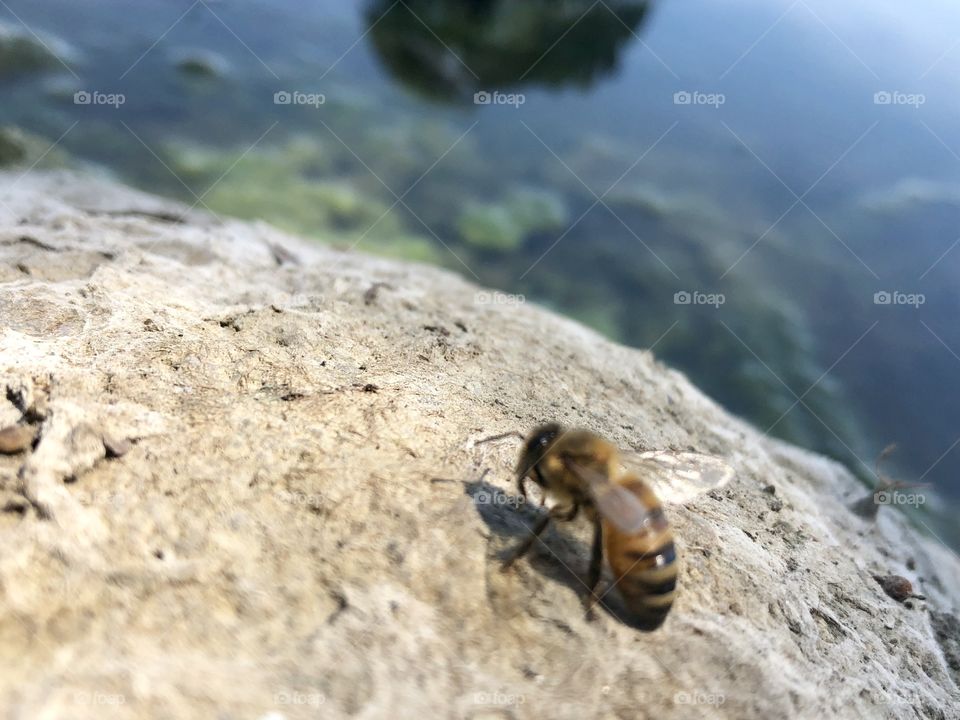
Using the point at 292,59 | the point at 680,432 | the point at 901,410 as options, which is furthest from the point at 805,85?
the point at 680,432

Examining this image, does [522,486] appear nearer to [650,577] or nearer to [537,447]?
[537,447]

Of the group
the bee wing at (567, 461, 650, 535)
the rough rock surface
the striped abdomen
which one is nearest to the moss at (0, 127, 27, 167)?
the rough rock surface

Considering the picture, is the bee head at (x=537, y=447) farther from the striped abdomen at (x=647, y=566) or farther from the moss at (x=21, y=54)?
the moss at (x=21, y=54)

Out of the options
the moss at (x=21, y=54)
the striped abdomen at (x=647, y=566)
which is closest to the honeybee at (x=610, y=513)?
A: the striped abdomen at (x=647, y=566)

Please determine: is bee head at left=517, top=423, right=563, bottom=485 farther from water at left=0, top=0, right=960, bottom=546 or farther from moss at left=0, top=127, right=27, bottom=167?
moss at left=0, top=127, right=27, bottom=167

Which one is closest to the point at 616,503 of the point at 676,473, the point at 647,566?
the point at 647,566

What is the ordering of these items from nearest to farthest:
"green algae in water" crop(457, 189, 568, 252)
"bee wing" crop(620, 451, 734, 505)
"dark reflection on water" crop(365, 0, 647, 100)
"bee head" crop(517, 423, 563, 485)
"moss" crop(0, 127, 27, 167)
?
1. "bee head" crop(517, 423, 563, 485)
2. "bee wing" crop(620, 451, 734, 505)
3. "moss" crop(0, 127, 27, 167)
4. "green algae in water" crop(457, 189, 568, 252)
5. "dark reflection on water" crop(365, 0, 647, 100)

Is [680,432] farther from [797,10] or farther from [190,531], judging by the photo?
[797,10]
